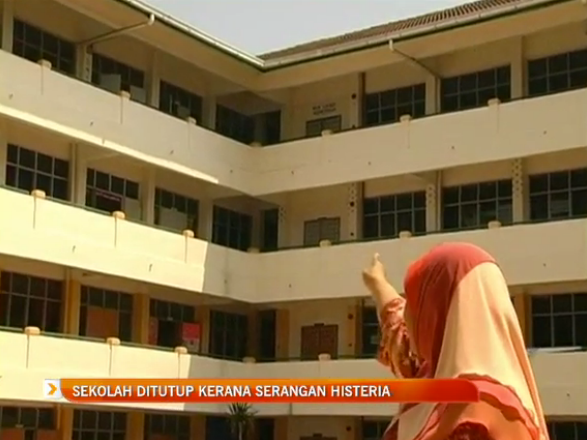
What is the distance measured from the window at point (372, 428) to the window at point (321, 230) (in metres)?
3.73

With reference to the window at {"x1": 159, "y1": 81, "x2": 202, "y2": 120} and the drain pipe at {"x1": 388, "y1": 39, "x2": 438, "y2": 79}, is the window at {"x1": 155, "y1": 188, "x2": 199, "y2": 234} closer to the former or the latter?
the window at {"x1": 159, "y1": 81, "x2": 202, "y2": 120}

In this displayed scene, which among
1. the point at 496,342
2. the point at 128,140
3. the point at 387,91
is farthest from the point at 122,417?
the point at 496,342

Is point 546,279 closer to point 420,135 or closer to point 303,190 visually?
point 420,135

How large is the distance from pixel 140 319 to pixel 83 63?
16.1ft

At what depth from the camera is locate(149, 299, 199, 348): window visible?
22.5 meters

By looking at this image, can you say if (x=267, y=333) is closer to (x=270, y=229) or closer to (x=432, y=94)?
(x=270, y=229)

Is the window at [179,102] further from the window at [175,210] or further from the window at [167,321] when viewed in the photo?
the window at [167,321]

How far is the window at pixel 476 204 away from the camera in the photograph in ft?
70.0

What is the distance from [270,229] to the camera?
2488 cm

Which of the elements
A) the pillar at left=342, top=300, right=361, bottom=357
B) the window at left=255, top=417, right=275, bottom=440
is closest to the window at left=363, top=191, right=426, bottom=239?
the pillar at left=342, top=300, right=361, bottom=357

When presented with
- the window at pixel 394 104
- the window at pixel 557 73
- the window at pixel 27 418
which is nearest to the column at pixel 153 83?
the window at pixel 394 104

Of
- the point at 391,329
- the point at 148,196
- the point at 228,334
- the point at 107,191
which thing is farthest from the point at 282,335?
the point at 391,329

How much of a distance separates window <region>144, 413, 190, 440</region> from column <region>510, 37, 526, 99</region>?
30.2ft

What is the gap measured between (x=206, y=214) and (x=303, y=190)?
2073 millimetres
